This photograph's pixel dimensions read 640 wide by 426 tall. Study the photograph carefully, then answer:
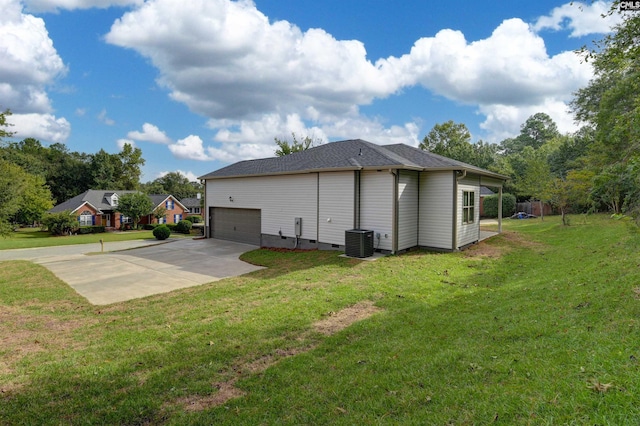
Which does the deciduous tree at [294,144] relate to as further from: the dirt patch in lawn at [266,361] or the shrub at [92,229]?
the dirt patch in lawn at [266,361]

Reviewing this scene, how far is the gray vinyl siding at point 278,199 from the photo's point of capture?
45.6 feet

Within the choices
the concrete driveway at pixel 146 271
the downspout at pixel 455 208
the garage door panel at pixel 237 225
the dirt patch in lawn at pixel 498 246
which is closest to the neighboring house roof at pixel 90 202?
the garage door panel at pixel 237 225

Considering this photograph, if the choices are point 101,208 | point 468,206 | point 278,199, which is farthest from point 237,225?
point 101,208

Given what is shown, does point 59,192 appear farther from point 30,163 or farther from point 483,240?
point 483,240

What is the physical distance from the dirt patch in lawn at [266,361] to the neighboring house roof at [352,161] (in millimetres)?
6354

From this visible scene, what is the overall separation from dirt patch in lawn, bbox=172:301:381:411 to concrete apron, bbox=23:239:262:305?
15.7 feet

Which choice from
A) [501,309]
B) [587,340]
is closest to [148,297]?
[501,309]

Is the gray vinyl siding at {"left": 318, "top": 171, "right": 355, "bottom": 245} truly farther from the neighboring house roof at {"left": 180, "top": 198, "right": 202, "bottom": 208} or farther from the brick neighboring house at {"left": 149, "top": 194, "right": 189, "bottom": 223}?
the neighboring house roof at {"left": 180, "top": 198, "right": 202, "bottom": 208}

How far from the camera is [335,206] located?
42.5 feet

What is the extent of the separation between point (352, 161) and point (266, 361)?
944 centimetres

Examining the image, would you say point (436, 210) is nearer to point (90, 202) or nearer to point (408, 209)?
point (408, 209)

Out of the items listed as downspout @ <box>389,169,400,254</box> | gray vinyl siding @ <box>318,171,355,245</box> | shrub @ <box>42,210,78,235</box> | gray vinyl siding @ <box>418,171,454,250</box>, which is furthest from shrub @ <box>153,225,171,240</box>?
gray vinyl siding @ <box>418,171,454,250</box>

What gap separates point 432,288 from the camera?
7.55 metres

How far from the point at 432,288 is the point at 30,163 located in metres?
55.3
